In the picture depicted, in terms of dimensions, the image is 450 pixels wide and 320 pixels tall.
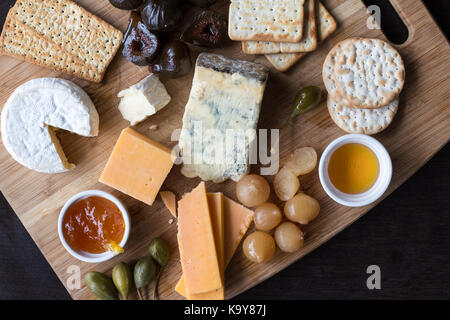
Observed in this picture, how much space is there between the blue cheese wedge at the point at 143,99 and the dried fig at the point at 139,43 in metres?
0.10

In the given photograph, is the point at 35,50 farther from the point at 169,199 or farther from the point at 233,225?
the point at 233,225

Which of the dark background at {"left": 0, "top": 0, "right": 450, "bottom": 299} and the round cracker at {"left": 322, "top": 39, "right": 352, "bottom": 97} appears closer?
the round cracker at {"left": 322, "top": 39, "right": 352, "bottom": 97}

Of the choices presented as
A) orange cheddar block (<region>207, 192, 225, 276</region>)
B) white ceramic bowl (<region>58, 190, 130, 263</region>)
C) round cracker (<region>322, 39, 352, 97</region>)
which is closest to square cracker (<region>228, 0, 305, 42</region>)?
round cracker (<region>322, 39, 352, 97</region>)

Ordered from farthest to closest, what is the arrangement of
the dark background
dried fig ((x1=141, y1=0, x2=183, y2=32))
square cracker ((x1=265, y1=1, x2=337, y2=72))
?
the dark background, square cracker ((x1=265, y1=1, x2=337, y2=72)), dried fig ((x1=141, y1=0, x2=183, y2=32))

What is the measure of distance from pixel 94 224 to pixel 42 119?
0.57 meters

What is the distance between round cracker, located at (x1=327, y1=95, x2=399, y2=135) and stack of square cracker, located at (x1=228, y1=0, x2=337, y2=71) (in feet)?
1.04

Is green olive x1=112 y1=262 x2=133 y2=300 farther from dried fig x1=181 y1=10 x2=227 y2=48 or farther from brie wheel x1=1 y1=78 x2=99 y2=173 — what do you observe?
dried fig x1=181 y1=10 x2=227 y2=48

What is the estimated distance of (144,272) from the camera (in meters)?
1.87

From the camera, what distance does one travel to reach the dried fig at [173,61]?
1802mm

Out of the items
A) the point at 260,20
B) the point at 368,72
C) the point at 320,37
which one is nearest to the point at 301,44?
the point at 320,37

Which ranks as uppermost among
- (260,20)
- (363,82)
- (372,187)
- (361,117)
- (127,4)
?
(127,4)

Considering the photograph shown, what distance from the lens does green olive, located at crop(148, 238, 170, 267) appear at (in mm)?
1891

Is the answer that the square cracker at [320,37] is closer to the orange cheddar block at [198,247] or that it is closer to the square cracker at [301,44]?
the square cracker at [301,44]
